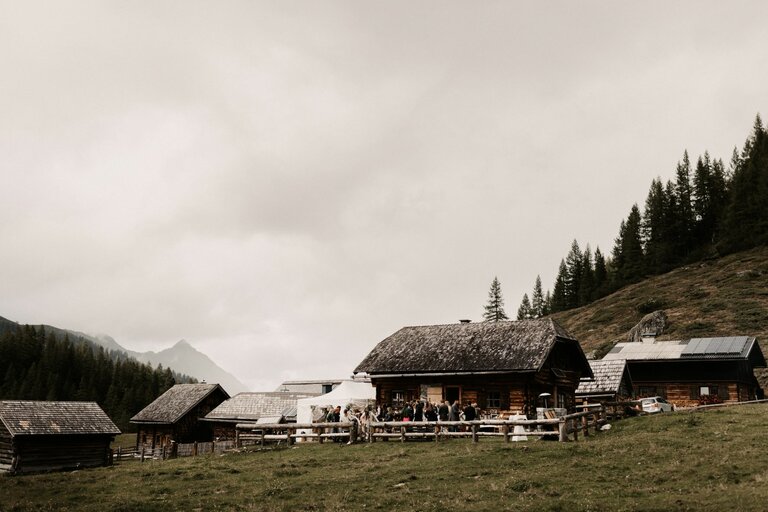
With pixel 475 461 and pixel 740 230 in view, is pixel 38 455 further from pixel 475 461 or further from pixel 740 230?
pixel 740 230

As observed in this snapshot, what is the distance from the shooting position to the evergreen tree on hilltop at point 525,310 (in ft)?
444

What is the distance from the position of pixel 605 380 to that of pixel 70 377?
136m

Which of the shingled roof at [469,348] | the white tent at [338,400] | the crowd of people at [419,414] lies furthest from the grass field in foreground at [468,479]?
the white tent at [338,400]

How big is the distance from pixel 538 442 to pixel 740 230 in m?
92.2

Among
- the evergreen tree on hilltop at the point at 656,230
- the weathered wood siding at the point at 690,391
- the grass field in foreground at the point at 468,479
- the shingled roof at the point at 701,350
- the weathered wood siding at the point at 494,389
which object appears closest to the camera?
the grass field in foreground at the point at 468,479

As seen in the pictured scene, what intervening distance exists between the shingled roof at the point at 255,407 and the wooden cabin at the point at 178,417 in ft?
8.86

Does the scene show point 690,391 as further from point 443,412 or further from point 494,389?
point 443,412

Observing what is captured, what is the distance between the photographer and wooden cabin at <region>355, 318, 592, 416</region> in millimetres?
33938

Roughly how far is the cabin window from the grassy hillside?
4145 centimetres

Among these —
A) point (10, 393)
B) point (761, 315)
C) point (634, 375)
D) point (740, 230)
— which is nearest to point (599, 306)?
point (740, 230)

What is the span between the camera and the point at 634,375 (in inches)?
2152

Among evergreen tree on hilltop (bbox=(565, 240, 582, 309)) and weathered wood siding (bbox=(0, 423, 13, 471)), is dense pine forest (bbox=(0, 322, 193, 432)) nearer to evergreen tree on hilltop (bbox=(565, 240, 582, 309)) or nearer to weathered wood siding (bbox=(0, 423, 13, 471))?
weathered wood siding (bbox=(0, 423, 13, 471))

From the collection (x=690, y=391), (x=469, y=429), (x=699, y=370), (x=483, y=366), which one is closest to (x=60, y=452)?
(x=483, y=366)

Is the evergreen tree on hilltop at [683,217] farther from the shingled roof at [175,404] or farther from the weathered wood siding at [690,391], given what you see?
the shingled roof at [175,404]
